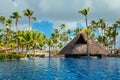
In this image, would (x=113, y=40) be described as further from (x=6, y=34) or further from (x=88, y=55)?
(x=6, y=34)

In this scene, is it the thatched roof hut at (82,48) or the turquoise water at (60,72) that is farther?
the thatched roof hut at (82,48)

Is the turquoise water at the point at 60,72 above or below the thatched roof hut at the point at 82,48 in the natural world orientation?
below

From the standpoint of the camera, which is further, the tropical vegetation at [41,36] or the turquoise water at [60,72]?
the tropical vegetation at [41,36]

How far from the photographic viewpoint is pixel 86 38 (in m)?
104

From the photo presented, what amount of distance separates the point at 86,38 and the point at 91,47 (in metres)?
4.55

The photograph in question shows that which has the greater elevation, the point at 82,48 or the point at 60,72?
the point at 82,48

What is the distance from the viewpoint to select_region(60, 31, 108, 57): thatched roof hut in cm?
10025

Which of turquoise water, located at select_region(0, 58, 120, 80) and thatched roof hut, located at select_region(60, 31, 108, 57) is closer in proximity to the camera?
turquoise water, located at select_region(0, 58, 120, 80)

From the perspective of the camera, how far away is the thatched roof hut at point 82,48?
10025 centimetres

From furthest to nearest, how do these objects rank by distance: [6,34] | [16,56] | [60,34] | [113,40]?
[60,34] < [113,40] < [6,34] < [16,56]

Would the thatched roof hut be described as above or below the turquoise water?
above

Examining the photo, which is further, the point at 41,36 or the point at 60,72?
the point at 41,36

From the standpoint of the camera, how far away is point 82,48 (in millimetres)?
103000

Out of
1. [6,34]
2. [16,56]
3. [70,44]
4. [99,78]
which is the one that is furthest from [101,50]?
[99,78]
